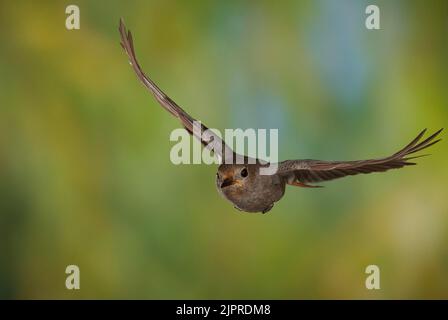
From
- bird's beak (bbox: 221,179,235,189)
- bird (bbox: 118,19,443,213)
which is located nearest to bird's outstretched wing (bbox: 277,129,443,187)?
bird (bbox: 118,19,443,213)

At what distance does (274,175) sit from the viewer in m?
1.20

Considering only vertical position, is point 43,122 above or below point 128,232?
above

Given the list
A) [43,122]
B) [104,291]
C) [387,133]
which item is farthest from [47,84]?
[387,133]

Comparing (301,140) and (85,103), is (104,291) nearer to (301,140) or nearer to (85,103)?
(85,103)

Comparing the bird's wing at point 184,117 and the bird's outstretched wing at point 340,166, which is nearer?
the bird's outstretched wing at point 340,166

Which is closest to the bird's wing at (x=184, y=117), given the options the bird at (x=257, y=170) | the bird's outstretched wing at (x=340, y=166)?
the bird at (x=257, y=170)

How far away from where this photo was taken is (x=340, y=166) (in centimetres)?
107

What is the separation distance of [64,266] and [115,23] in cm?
79

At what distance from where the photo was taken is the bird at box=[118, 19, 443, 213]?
3.66 ft

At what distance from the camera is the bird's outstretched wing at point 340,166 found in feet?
3.41

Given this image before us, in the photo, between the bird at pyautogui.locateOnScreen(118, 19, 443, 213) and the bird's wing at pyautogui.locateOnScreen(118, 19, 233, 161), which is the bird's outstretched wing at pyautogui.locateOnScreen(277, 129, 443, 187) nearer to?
the bird at pyautogui.locateOnScreen(118, 19, 443, 213)

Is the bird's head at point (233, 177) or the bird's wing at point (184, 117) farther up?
the bird's wing at point (184, 117)

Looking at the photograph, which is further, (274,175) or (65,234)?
(65,234)

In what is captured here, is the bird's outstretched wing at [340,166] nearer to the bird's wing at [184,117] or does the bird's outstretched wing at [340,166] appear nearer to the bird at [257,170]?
the bird at [257,170]
